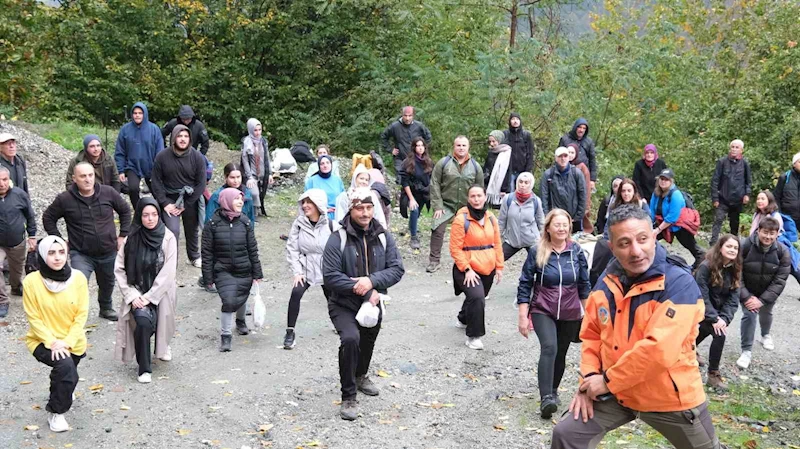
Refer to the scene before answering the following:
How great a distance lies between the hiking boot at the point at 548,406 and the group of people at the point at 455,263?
0.04 ft

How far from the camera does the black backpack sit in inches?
696

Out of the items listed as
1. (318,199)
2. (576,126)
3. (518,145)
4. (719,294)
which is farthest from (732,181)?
(318,199)

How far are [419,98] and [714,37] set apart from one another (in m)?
17.7

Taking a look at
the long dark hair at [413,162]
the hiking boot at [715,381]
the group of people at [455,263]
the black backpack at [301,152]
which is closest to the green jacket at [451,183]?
the group of people at [455,263]

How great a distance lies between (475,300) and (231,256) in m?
2.67

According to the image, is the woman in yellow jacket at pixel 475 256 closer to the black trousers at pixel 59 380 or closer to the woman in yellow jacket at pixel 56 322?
the woman in yellow jacket at pixel 56 322

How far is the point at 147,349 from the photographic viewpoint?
756cm

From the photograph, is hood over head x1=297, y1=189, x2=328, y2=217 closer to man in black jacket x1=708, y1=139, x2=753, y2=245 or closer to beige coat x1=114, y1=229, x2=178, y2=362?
beige coat x1=114, y1=229, x2=178, y2=362

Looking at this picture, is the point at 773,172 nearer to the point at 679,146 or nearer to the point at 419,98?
the point at 679,146

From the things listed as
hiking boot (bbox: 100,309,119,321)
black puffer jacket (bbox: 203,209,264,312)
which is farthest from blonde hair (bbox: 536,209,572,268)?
hiking boot (bbox: 100,309,119,321)

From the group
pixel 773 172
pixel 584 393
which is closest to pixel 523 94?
pixel 773 172

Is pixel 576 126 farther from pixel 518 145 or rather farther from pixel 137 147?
pixel 137 147

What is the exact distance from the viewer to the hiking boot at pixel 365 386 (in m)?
7.36

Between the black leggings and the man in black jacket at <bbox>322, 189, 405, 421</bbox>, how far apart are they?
133cm
